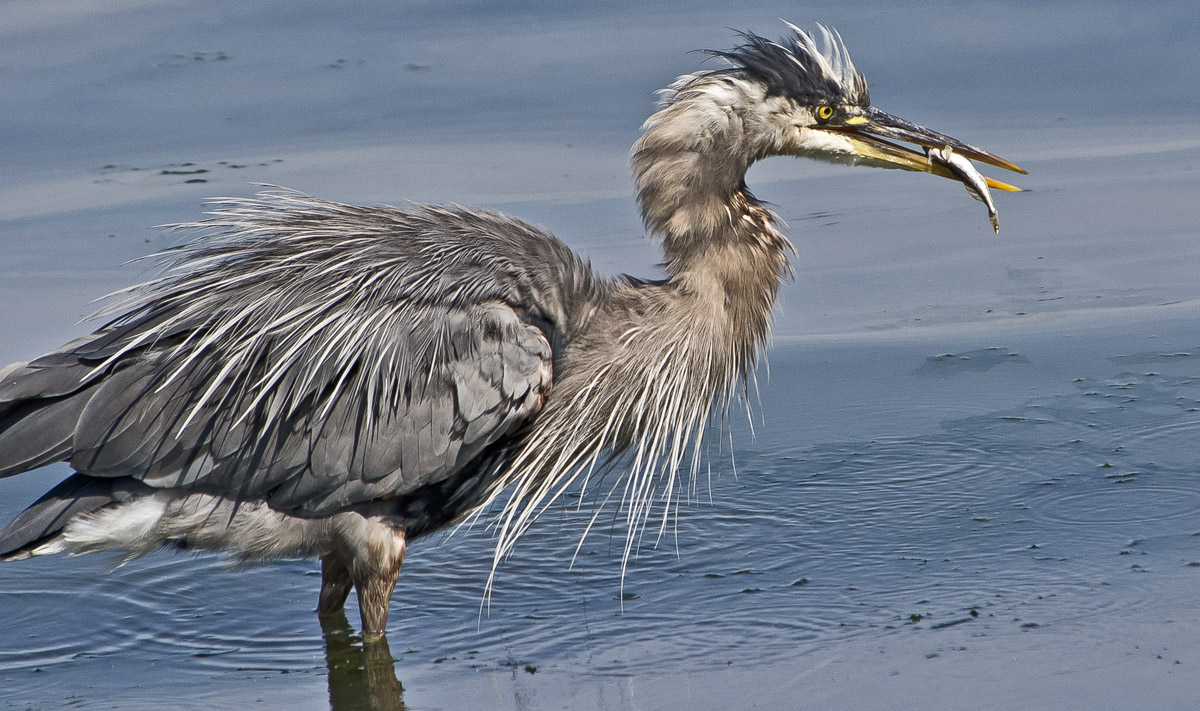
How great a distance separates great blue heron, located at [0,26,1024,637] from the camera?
5078 millimetres

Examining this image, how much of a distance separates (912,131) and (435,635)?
7.81ft

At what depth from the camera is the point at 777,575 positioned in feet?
17.7

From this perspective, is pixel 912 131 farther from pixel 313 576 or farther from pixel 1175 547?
pixel 313 576

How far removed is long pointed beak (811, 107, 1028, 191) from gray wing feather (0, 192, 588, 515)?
117cm

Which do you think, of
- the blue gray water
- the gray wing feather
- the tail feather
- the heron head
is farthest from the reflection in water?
the heron head

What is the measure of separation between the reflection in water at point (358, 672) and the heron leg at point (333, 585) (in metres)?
0.06

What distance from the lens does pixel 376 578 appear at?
5.15 metres

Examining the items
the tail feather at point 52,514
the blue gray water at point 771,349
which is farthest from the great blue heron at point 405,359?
the blue gray water at point 771,349

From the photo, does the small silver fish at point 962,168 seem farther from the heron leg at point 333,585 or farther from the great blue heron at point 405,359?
the heron leg at point 333,585

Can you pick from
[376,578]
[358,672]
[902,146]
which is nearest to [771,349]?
[902,146]

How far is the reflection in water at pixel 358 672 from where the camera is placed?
485 cm

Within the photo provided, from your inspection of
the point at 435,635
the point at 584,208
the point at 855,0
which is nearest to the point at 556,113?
the point at 584,208

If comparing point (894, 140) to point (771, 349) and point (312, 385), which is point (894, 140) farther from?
point (312, 385)

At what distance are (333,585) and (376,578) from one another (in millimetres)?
400
